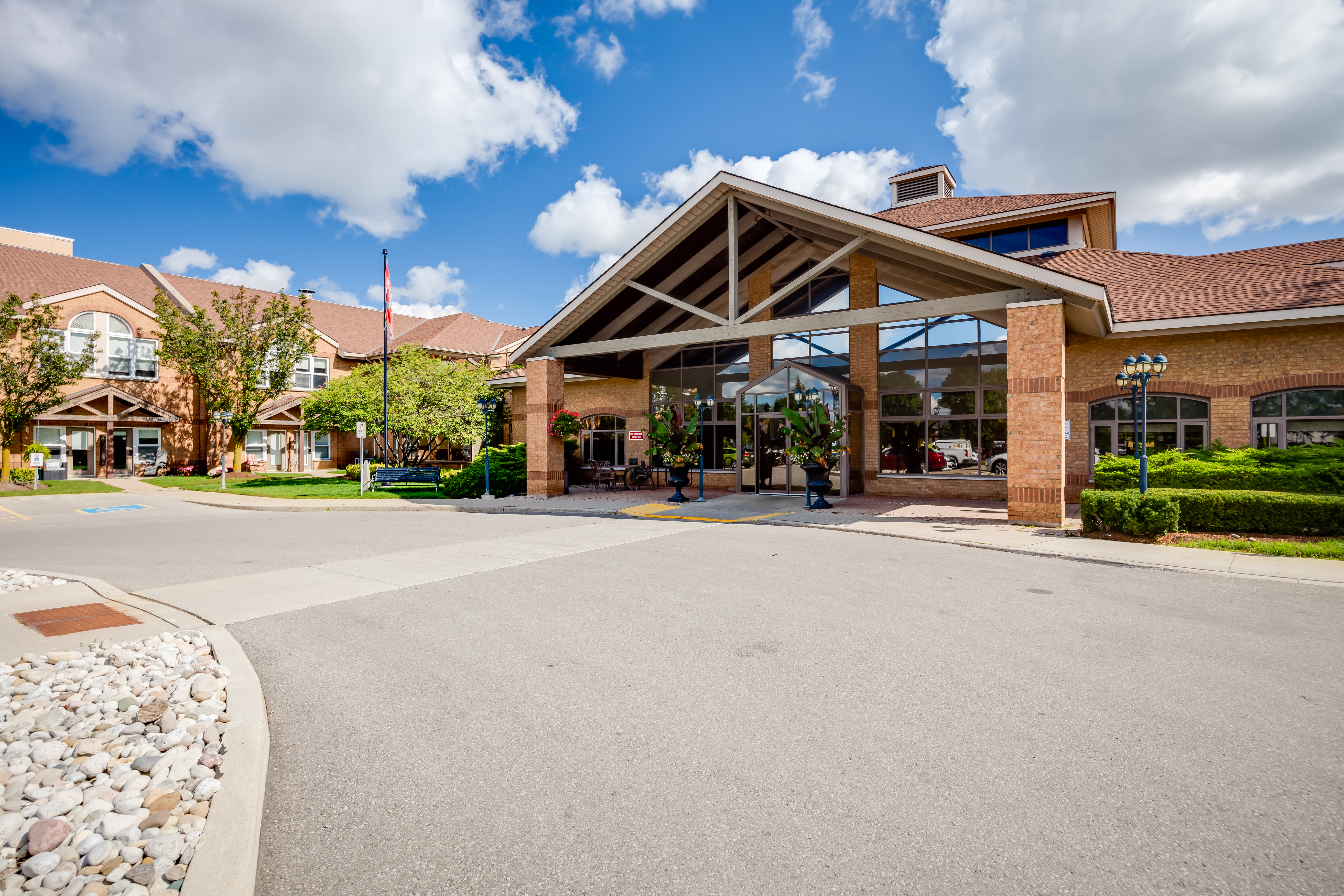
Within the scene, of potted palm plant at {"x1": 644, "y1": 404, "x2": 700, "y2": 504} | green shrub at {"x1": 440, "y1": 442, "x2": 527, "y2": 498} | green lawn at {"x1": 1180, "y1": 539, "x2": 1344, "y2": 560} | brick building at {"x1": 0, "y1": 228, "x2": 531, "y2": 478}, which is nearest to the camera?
green lawn at {"x1": 1180, "y1": 539, "x2": 1344, "y2": 560}

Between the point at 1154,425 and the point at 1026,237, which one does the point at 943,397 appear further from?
the point at 1026,237

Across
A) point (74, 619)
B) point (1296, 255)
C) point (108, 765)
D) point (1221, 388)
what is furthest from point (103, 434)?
point (1296, 255)

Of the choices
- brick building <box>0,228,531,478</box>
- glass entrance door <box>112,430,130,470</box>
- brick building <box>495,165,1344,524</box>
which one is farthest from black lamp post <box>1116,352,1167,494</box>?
glass entrance door <box>112,430,130,470</box>

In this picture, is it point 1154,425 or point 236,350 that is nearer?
point 1154,425

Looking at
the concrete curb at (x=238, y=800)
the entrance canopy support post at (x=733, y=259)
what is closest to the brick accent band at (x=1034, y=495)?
the entrance canopy support post at (x=733, y=259)

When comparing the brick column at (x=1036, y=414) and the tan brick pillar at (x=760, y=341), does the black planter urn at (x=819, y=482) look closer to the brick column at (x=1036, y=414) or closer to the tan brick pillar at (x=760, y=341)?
the brick column at (x=1036, y=414)

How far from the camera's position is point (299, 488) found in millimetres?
25250

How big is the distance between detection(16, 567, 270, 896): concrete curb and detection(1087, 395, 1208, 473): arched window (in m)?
17.1

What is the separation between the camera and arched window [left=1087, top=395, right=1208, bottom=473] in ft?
51.0

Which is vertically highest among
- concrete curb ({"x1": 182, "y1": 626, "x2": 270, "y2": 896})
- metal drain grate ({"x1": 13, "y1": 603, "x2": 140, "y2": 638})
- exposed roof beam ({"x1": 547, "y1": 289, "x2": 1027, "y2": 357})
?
exposed roof beam ({"x1": 547, "y1": 289, "x2": 1027, "y2": 357})

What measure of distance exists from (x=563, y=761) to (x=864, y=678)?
235cm

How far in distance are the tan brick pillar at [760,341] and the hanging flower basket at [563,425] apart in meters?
6.17

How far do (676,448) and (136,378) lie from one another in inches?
1226

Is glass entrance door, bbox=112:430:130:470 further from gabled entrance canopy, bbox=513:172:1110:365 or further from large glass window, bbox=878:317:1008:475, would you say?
large glass window, bbox=878:317:1008:475
